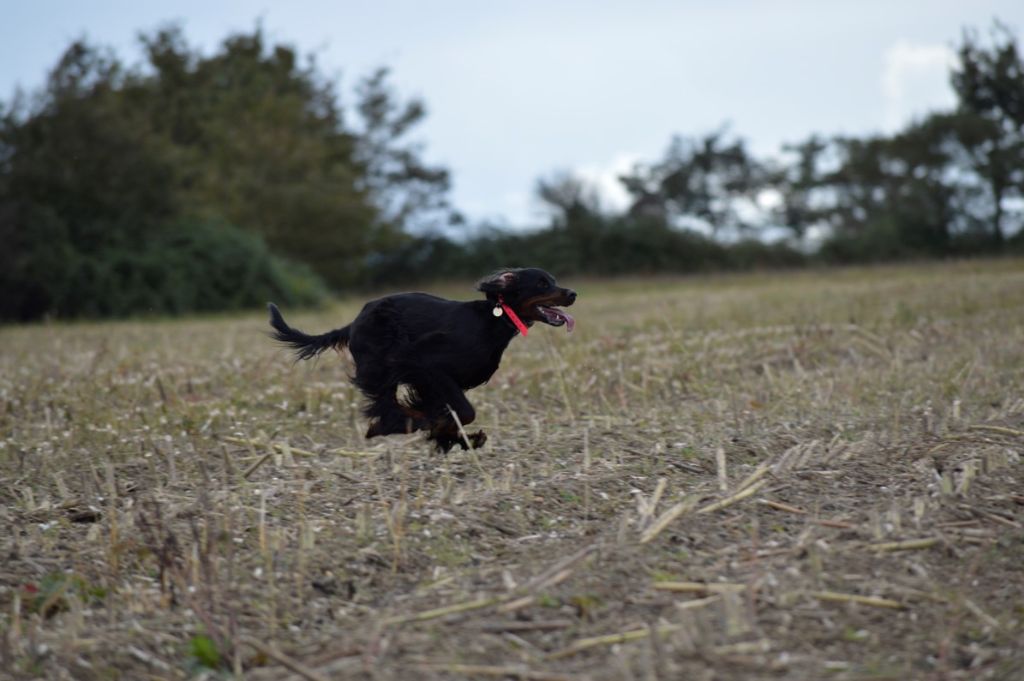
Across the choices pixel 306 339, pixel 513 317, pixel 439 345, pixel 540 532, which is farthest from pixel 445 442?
pixel 540 532

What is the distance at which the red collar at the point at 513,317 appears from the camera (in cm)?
624

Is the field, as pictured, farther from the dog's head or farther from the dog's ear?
the dog's ear

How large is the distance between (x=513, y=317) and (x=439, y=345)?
1.53 ft

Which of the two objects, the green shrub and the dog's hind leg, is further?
the green shrub

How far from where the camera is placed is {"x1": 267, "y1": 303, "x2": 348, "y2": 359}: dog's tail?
6.90 metres

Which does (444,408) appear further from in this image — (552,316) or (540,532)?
(540,532)

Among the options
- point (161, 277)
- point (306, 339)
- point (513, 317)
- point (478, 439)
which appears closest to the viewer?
point (478, 439)

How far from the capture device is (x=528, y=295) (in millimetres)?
6363

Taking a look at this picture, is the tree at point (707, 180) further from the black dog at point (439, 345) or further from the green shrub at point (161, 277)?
the black dog at point (439, 345)

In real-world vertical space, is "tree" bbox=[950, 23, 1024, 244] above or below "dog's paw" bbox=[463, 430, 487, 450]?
above

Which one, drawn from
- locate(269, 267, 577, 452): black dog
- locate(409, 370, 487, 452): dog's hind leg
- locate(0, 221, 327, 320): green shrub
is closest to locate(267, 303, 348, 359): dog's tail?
locate(269, 267, 577, 452): black dog

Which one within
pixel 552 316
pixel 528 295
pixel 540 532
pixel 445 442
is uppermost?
pixel 528 295

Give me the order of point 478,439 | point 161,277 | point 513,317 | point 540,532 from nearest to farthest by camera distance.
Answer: point 540,532
point 478,439
point 513,317
point 161,277

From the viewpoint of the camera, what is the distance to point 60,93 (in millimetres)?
25906
